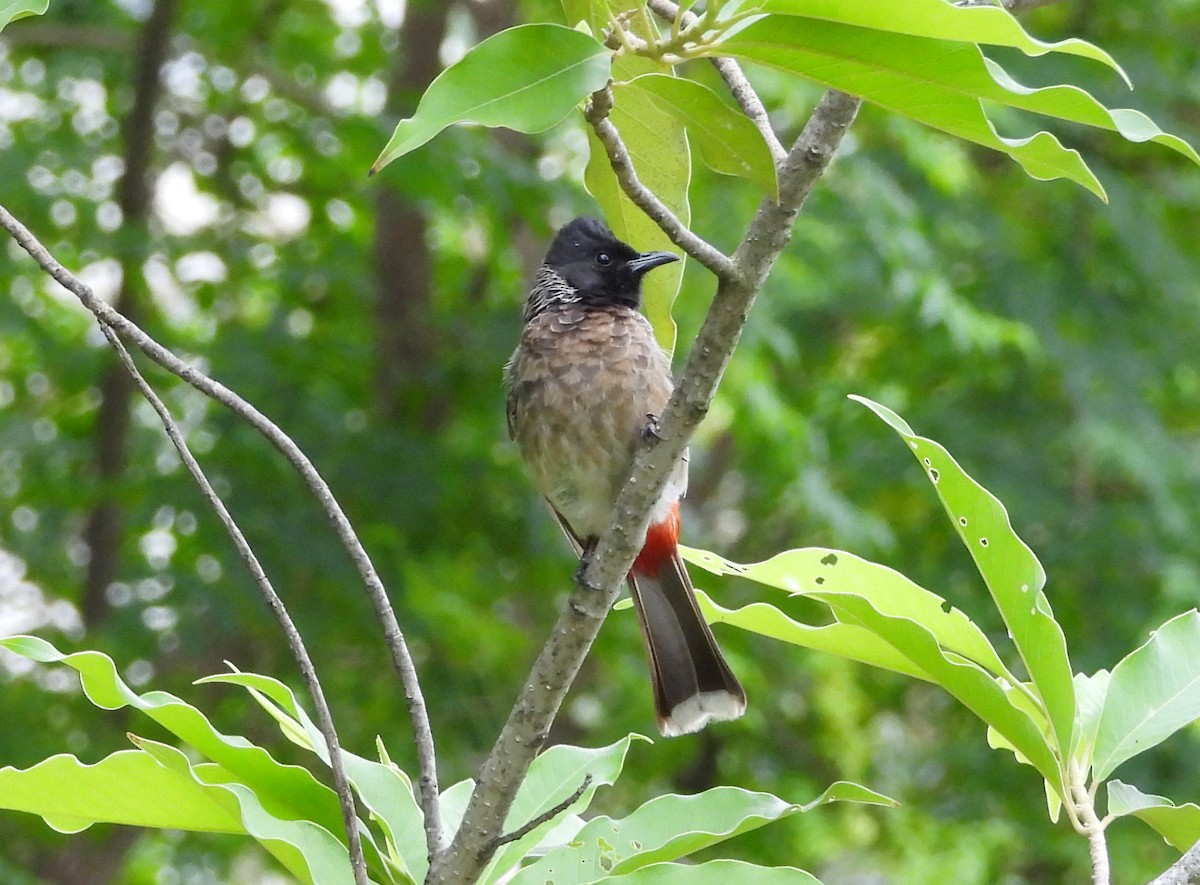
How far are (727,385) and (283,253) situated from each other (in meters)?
2.33

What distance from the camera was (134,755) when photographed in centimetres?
187

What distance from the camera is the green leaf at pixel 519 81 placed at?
147 cm

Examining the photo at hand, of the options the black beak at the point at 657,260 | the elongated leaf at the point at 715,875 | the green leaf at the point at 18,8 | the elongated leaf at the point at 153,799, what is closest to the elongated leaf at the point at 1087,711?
the elongated leaf at the point at 715,875

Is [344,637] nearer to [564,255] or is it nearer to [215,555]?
[215,555]

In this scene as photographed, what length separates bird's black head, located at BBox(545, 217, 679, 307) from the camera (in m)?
3.73

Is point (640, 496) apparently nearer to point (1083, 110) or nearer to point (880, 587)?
point (880, 587)

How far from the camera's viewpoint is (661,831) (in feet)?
6.69

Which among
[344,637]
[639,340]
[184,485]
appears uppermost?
[639,340]

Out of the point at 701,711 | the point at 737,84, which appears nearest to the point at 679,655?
the point at 701,711

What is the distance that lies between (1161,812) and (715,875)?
0.64 metres

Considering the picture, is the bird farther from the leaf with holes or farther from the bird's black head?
the leaf with holes

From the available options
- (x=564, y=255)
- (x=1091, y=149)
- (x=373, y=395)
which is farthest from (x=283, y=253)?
(x=1091, y=149)

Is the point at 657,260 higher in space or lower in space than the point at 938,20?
lower

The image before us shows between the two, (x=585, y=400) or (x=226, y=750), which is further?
(x=585, y=400)
